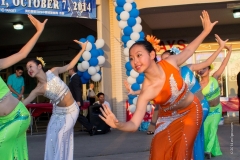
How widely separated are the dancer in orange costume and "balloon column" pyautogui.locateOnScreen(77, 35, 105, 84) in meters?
7.57

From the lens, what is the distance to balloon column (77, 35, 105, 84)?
11.9m

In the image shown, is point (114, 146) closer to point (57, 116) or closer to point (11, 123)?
point (57, 116)

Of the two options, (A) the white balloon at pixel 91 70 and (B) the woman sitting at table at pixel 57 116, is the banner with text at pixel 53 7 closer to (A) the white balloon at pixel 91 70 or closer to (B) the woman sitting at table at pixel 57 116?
(A) the white balloon at pixel 91 70

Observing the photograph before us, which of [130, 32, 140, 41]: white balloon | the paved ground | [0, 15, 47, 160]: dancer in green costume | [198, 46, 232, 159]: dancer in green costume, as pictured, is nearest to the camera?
[0, 15, 47, 160]: dancer in green costume

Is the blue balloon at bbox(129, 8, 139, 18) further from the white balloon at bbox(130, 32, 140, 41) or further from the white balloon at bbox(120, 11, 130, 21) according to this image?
the white balloon at bbox(130, 32, 140, 41)

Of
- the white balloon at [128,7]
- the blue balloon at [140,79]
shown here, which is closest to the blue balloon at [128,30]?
the white balloon at [128,7]

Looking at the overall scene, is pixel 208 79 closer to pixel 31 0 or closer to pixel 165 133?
pixel 165 133

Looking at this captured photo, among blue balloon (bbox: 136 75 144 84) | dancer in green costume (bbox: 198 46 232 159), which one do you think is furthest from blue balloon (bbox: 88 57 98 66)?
dancer in green costume (bbox: 198 46 232 159)

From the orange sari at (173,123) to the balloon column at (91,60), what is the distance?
765 centimetres

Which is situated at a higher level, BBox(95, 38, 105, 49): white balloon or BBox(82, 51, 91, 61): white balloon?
BBox(95, 38, 105, 49): white balloon

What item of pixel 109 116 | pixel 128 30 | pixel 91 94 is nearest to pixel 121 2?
pixel 128 30

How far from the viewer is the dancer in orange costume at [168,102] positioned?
382 centimetres

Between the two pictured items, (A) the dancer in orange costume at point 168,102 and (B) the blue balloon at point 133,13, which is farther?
(B) the blue balloon at point 133,13

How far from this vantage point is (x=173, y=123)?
4285 mm
